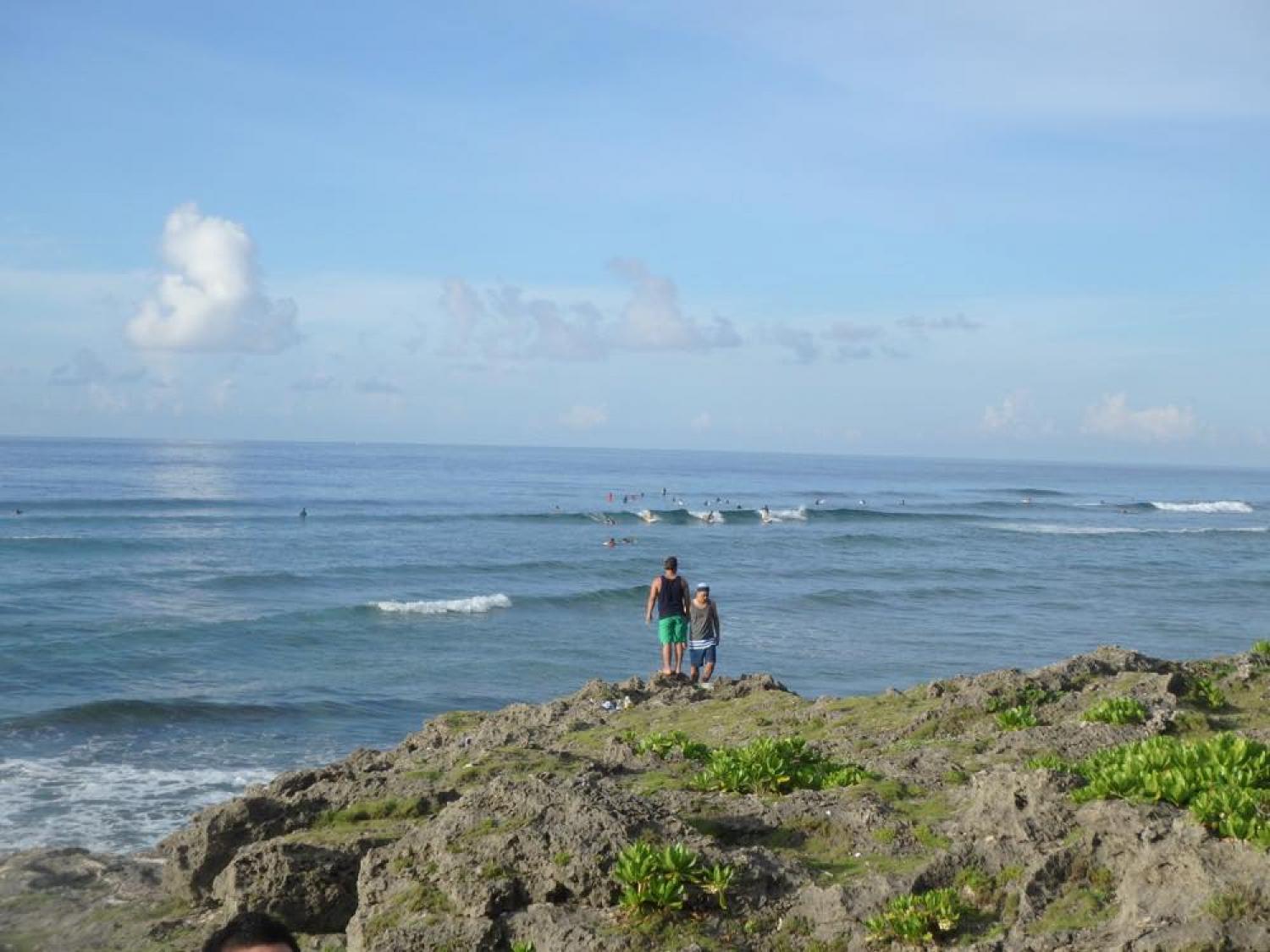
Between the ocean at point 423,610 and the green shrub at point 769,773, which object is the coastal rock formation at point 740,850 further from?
the ocean at point 423,610

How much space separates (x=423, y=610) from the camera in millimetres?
32250

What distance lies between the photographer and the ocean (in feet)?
60.1

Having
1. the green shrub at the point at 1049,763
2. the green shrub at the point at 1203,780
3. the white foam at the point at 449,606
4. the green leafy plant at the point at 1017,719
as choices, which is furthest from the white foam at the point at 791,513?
the green shrub at the point at 1203,780

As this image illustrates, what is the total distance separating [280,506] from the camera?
65625 mm

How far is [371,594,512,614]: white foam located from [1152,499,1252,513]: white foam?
67.9 metres

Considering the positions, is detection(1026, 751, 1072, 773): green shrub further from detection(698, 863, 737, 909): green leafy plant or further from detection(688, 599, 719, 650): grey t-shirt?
detection(688, 599, 719, 650): grey t-shirt

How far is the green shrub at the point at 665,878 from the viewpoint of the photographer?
6207mm

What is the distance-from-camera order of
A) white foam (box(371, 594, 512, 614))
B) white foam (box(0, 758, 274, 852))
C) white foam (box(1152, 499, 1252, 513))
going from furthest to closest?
white foam (box(1152, 499, 1252, 513))
white foam (box(371, 594, 512, 614))
white foam (box(0, 758, 274, 852))

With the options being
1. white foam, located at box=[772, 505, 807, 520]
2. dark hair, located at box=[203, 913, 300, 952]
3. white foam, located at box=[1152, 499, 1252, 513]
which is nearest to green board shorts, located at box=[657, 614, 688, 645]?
dark hair, located at box=[203, 913, 300, 952]

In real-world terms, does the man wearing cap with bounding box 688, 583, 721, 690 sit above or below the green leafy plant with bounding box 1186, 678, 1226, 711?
below

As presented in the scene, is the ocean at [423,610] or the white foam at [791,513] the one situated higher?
the white foam at [791,513]

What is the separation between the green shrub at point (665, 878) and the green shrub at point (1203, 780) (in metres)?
2.39

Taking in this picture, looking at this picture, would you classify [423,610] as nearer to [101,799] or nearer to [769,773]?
[101,799]

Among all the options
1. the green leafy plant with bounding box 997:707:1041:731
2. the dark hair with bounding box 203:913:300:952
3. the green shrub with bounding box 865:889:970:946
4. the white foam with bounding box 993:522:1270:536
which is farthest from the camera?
the white foam with bounding box 993:522:1270:536
